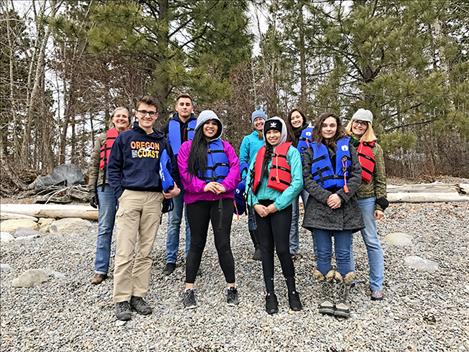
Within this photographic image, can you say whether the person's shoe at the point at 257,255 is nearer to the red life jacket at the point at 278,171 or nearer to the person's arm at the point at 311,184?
the red life jacket at the point at 278,171

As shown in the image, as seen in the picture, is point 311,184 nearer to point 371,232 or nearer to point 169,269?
point 371,232

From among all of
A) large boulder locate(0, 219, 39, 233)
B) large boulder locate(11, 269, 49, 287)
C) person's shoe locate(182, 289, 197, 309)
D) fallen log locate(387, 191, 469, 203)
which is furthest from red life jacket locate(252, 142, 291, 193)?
large boulder locate(0, 219, 39, 233)

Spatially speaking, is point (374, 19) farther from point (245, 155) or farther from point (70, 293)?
point (70, 293)

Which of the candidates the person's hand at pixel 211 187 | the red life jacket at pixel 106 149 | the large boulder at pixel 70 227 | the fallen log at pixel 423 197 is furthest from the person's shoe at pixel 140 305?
the fallen log at pixel 423 197

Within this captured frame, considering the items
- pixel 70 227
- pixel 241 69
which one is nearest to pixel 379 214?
pixel 70 227

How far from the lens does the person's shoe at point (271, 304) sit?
11.0ft

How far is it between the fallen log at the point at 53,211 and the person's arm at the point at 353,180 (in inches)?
255

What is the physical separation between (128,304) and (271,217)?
1620mm

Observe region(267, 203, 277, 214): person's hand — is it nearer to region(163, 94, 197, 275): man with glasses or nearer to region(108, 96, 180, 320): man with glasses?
region(108, 96, 180, 320): man with glasses

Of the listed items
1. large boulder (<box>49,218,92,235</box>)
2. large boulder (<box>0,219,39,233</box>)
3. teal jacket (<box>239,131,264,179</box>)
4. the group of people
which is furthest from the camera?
large boulder (<box>0,219,39,233</box>)

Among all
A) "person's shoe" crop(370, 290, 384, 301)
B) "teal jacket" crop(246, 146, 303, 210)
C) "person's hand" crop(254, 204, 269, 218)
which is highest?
"teal jacket" crop(246, 146, 303, 210)

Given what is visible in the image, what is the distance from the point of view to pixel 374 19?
9.14 meters

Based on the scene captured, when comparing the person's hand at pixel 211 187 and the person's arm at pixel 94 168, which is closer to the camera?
the person's hand at pixel 211 187

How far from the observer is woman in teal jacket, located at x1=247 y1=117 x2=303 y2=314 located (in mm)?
3393
